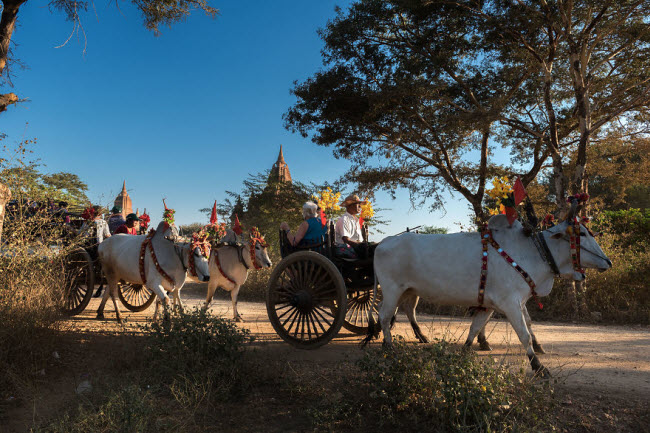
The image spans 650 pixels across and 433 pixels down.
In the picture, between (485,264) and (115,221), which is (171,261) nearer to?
(115,221)

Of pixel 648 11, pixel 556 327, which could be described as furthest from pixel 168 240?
pixel 648 11

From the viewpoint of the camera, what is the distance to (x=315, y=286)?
5340 millimetres

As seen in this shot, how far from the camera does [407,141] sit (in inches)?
540

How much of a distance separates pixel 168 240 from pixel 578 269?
18.7ft

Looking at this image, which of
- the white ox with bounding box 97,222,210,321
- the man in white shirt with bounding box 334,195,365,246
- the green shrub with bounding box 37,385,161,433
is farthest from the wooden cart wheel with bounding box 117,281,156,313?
the green shrub with bounding box 37,385,161,433

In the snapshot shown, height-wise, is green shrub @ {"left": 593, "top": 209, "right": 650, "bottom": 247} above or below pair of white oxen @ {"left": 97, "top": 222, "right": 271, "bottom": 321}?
above

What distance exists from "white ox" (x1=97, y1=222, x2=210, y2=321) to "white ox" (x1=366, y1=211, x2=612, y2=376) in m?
3.15

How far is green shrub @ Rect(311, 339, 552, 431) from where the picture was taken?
3.14 m

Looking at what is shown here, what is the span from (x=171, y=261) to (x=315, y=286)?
2.64 m

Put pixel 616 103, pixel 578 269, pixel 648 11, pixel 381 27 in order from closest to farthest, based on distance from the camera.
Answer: pixel 578 269 → pixel 648 11 → pixel 616 103 → pixel 381 27

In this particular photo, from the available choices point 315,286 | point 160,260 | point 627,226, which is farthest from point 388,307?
point 627,226

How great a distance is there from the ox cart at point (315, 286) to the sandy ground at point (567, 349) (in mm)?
261

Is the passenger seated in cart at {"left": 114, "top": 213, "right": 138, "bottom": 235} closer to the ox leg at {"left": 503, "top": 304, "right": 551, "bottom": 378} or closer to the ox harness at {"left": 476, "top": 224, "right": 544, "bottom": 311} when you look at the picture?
the ox harness at {"left": 476, "top": 224, "right": 544, "bottom": 311}

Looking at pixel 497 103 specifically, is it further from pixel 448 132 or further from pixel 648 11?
pixel 648 11
